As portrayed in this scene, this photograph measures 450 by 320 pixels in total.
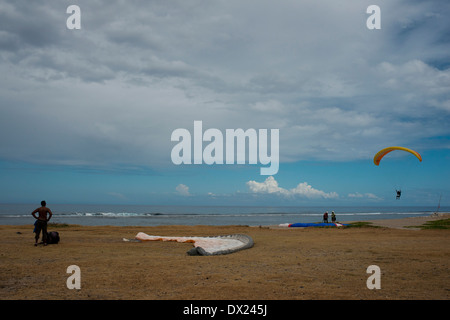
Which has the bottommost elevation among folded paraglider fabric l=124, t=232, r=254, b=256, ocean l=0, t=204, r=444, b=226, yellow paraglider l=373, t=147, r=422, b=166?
ocean l=0, t=204, r=444, b=226

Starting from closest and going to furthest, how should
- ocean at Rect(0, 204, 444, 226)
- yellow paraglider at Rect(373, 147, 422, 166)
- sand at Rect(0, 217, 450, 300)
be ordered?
sand at Rect(0, 217, 450, 300) → yellow paraglider at Rect(373, 147, 422, 166) → ocean at Rect(0, 204, 444, 226)

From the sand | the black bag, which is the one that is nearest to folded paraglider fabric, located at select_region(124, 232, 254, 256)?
the sand

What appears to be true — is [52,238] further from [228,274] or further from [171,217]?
[171,217]

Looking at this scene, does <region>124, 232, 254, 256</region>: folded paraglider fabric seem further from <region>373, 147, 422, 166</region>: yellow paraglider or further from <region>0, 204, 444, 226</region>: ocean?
<region>0, 204, 444, 226</region>: ocean

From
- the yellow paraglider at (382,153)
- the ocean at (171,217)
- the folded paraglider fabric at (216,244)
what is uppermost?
the yellow paraglider at (382,153)

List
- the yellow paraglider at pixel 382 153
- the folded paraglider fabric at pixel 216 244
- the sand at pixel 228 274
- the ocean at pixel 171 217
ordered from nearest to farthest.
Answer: the sand at pixel 228 274
the folded paraglider fabric at pixel 216 244
the yellow paraglider at pixel 382 153
the ocean at pixel 171 217

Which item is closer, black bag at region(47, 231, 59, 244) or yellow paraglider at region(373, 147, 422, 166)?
black bag at region(47, 231, 59, 244)

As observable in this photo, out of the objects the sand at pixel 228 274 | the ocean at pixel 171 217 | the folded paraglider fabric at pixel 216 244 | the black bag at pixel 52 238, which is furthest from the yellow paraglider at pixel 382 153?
the black bag at pixel 52 238

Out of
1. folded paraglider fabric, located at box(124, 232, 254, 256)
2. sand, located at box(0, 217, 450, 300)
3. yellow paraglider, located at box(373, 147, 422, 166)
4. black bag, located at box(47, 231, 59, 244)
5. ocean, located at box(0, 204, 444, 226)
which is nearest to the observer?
sand, located at box(0, 217, 450, 300)

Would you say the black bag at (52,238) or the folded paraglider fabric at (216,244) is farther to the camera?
the black bag at (52,238)

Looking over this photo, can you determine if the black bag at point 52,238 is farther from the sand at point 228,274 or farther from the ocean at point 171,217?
the ocean at point 171,217

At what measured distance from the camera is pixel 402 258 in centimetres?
1205

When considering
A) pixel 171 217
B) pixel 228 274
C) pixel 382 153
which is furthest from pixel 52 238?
pixel 171 217
